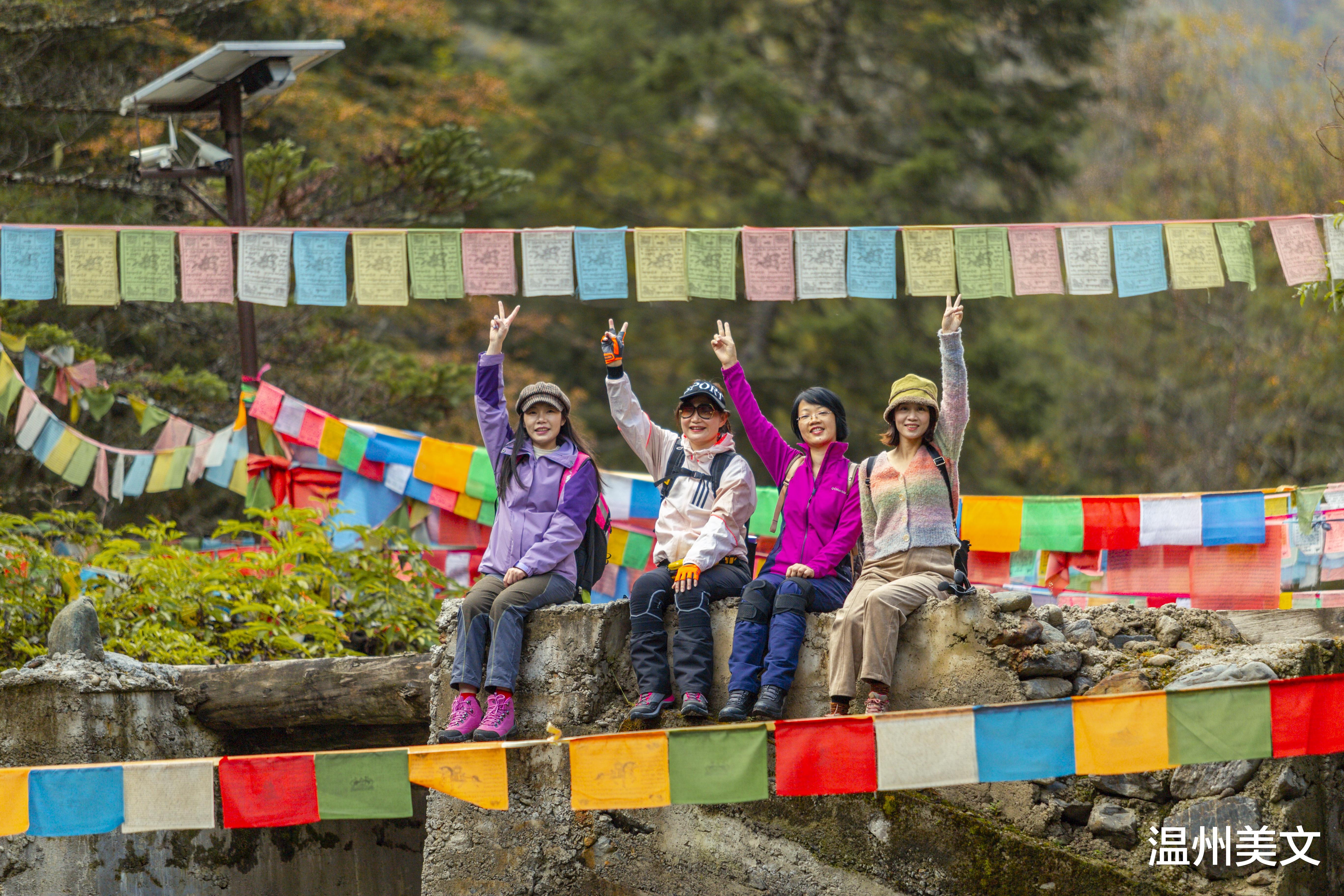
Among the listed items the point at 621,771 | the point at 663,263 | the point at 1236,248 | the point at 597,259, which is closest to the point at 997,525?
the point at 1236,248

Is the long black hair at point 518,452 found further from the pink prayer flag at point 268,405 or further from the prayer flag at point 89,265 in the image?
the pink prayer flag at point 268,405

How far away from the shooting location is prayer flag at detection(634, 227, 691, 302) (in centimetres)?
848

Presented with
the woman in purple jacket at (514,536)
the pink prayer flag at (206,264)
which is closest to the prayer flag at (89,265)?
the pink prayer flag at (206,264)

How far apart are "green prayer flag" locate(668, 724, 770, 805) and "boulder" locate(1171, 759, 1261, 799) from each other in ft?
5.69

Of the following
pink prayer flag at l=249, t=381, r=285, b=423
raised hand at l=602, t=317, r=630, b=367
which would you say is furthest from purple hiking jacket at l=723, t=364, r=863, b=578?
pink prayer flag at l=249, t=381, r=285, b=423

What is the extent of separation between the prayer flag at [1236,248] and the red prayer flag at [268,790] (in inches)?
244

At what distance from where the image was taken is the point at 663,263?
27.9 feet

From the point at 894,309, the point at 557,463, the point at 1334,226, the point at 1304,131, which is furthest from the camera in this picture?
the point at 894,309

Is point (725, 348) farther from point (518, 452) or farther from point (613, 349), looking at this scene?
point (518, 452)

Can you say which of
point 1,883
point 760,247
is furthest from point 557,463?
point 1,883

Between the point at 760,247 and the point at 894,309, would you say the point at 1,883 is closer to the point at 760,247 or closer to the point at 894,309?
the point at 760,247

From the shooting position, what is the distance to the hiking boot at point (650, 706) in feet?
19.4

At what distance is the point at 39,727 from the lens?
6.76 meters

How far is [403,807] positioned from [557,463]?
199 cm
